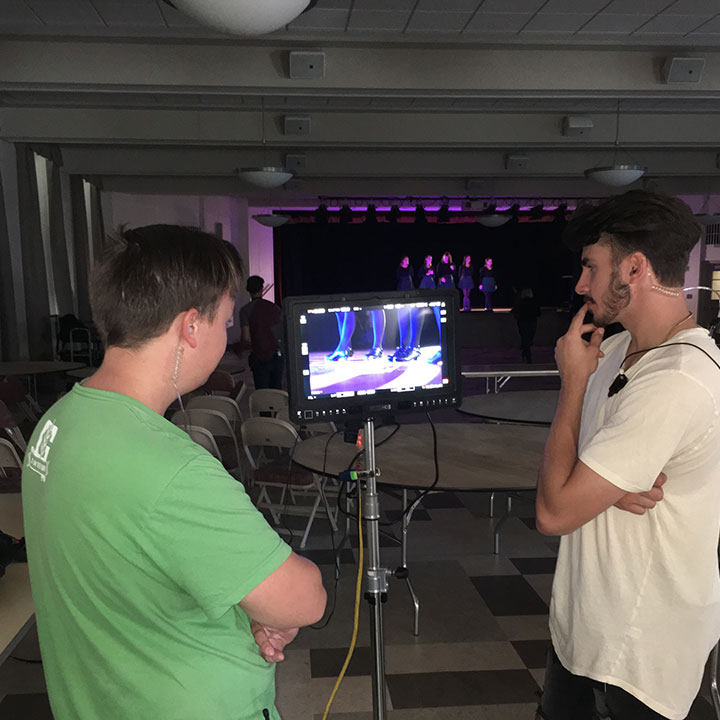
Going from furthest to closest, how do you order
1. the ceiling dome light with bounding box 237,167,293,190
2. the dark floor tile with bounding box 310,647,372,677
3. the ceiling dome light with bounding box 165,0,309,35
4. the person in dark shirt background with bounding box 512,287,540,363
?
the person in dark shirt background with bounding box 512,287,540,363 < the ceiling dome light with bounding box 237,167,293,190 < the ceiling dome light with bounding box 165,0,309,35 < the dark floor tile with bounding box 310,647,372,677

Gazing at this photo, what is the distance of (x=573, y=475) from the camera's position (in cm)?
112

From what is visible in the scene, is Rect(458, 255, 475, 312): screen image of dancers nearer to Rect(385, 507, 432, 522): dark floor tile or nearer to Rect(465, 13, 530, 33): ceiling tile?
Rect(465, 13, 530, 33): ceiling tile

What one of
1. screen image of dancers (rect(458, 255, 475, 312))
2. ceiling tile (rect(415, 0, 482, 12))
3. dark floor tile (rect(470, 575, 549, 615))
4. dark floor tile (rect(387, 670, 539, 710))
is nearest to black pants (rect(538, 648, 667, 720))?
dark floor tile (rect(387, 670, 539, 710))

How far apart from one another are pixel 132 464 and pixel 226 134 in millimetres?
7243

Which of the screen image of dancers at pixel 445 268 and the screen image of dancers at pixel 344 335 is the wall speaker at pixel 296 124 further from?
the screen image of dancers at pixel 445 268

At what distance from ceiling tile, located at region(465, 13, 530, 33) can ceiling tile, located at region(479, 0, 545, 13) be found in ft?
0.21

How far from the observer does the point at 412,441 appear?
106 inches

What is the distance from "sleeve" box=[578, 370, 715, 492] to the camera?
106 cm

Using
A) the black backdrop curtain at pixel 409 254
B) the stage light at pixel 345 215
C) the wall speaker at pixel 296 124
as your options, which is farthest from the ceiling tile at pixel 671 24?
the black backdrop curtain at pixel 409 254

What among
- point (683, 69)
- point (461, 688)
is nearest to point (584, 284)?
point (461, 688)

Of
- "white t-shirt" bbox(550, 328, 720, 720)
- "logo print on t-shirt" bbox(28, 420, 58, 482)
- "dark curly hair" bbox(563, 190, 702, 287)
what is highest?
"dark curly hair" bbox(563, 190, 702, 287)

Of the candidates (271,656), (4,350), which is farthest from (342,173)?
(271,656)

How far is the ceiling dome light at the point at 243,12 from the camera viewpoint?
2.55 metres

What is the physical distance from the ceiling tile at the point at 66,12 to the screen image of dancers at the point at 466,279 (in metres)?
11.7
